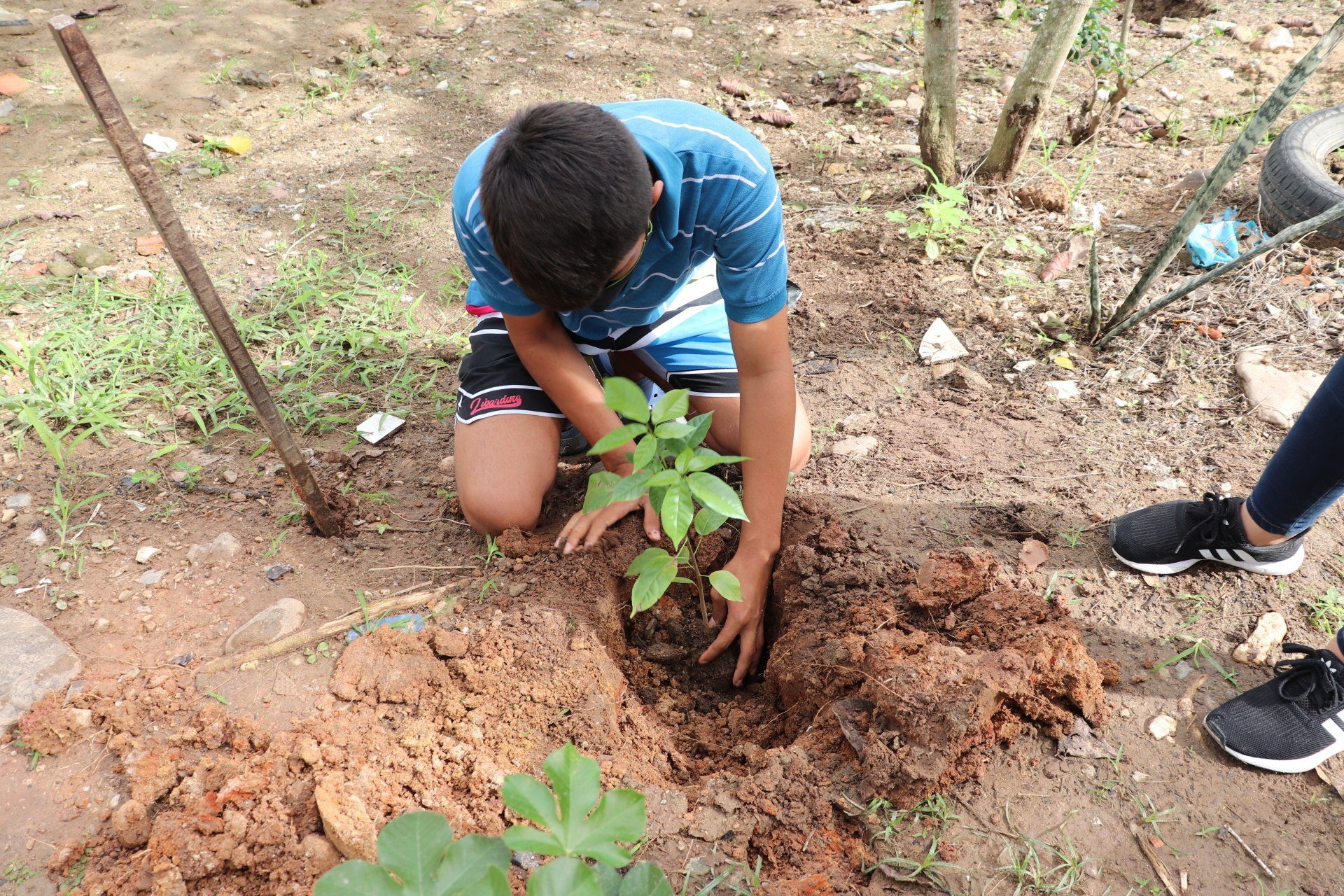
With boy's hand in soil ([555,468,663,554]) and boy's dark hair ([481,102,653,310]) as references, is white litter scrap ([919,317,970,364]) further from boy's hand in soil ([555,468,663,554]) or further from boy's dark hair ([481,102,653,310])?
boy's dark hair ([481,102,653,310])

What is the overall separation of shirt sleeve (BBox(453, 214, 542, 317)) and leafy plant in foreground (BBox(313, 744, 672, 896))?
1.23m

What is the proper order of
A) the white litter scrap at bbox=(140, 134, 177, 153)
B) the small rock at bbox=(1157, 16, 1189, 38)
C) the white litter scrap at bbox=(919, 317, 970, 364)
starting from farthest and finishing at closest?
the small rock at bbox=(1157, 16, 1189, 38) < the white litter scrap at bbox=(140, 134, 177, 153) < the white litter scrap at bbox=(919, 317, 970, 364)

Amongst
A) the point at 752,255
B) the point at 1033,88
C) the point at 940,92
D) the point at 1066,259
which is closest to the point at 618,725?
the point at 752,255

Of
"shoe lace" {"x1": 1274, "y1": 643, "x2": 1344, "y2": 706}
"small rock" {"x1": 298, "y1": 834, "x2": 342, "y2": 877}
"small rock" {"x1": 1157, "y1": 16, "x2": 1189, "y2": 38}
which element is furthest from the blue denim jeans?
"small rock" {"x1": 1157, "y1": 16, "x2": 1189, "y2": 38}

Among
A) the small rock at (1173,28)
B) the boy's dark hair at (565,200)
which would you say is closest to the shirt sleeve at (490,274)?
the boy's dark hair at (565,200)

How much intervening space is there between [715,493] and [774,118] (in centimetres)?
336

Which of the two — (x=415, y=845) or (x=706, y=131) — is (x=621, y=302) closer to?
(x=706, y=131)

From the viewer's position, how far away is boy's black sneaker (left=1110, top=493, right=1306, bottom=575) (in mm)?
1908

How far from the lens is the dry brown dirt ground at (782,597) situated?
1480 millimetres

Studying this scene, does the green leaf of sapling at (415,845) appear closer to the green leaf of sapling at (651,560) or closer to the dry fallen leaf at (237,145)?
the green leaf of sapling at (651,560)

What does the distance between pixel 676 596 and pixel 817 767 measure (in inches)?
26.6

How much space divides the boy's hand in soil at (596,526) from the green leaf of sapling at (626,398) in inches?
25.6

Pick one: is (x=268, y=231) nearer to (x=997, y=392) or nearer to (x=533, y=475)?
(x=533, y=475)

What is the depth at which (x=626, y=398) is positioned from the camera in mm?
1399
